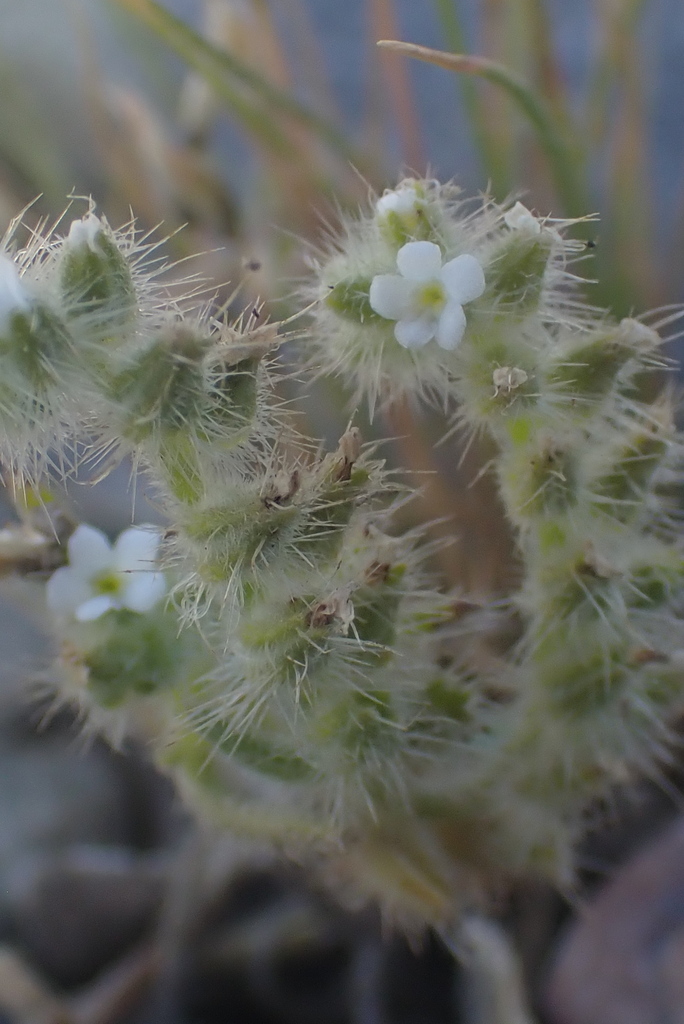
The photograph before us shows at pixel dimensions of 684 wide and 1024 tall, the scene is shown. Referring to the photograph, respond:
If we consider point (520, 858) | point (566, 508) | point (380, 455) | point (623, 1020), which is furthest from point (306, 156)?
point (623, 1020)

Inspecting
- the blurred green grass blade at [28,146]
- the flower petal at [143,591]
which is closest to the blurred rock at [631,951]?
the flower petal at [143,591]

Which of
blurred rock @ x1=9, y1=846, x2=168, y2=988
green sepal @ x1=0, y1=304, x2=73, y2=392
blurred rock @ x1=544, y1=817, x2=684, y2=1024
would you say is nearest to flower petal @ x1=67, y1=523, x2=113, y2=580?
A: green sepal @ x1=0, y1=304, x2=73, y2=392

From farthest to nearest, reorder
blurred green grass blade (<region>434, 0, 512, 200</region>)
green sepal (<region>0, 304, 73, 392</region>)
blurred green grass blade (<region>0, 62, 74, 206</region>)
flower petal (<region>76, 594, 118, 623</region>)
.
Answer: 1. blurred green grass blade (<region>0, 62, 74, 206</region>)
2. blurred green grass blade (<region>434, 0, 512, 200</region>)
3. flower petal (<region>76, 594, 118, 623</region>)
4. green sepal (<region>0, 304, 73, 392</region>)

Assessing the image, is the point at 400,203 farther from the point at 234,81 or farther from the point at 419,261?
the point at 234,81

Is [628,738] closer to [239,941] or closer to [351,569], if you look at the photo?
[351,569]

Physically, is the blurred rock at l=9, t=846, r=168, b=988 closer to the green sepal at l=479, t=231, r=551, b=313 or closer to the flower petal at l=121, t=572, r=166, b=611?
the flower petal at l=121, t=572, r=166, b=611

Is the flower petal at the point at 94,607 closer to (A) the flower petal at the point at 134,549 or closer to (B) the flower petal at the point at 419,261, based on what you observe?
(A) the flower petal at the point at 134,549
